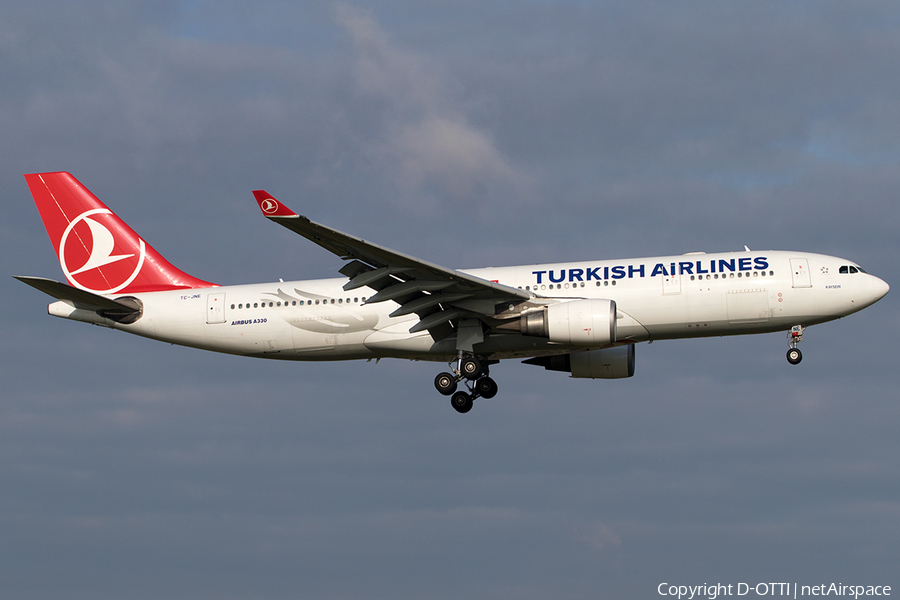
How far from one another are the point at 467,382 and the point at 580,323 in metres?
5.35

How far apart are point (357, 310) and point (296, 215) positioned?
26.7 feet

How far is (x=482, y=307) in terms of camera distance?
114 feet

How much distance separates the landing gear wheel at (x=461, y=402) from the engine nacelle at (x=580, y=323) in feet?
14.8

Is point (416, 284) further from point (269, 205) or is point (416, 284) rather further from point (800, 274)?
point (800, 274)

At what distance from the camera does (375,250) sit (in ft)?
103

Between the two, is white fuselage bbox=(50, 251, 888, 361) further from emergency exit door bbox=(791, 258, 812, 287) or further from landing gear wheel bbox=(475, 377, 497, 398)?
landing gear wheel bbox=(475, 377, 497, 398)

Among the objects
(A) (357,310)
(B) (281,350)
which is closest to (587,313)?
(A) (357,310)

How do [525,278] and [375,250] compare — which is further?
[525,278]

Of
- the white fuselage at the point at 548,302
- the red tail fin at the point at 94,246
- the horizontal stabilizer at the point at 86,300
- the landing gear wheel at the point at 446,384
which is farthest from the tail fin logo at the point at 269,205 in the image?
the red tail fin at the point at 94,246

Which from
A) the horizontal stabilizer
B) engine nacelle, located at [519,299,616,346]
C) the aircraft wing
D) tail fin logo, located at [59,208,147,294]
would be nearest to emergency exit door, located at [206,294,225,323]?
the horizontal stabilizer

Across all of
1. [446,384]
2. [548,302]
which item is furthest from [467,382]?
[548,302]

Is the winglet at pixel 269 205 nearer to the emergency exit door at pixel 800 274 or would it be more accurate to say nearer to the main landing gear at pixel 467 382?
the main landing gear at pixel 467 382

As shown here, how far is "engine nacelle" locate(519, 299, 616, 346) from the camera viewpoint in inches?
1303

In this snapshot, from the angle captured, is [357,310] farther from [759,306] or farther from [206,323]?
[759,306]
